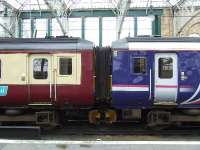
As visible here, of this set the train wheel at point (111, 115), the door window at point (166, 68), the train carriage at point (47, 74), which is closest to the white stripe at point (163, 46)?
the door window at point (166, 68)

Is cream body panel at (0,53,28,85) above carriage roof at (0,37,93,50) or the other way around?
the other way around

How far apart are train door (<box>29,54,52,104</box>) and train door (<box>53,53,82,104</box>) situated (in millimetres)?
225

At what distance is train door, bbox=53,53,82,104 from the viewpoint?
52.0 feet

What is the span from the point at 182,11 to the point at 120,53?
39785 millimetres

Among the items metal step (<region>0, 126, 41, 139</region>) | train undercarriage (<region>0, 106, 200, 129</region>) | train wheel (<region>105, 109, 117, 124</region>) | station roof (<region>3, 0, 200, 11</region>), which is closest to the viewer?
metal step (<region>0, 126, 41, 139</region>)

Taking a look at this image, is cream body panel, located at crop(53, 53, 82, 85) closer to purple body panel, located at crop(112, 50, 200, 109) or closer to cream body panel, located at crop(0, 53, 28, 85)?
cream body panel, located at crop(0, 53, 28, 85)

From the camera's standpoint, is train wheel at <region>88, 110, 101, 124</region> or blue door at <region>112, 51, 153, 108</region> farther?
train wheel at <region>88, 110, 101, 124</region>

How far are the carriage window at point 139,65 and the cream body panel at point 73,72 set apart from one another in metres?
1.72

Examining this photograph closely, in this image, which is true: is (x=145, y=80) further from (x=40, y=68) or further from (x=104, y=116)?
(x=40, y=68)

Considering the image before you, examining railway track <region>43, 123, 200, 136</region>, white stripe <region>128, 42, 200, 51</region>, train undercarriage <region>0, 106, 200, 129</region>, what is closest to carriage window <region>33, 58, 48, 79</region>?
train undercarriage <region>0, 106, 200, 129</region>

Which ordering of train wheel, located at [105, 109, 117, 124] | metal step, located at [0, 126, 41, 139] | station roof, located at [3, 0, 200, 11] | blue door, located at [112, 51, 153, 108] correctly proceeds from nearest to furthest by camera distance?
metal step, located at [0, 126, 41, 139] → blue door, located at [112, 51, 153, 108] → train wheel, located at [105, 109, 117, 124] → station roof, located at [3, 0, 200, 11]

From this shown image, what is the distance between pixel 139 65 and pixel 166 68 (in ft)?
2.85

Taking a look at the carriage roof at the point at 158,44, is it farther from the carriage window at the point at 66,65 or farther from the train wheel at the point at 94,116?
the train wheel at the point at 94,116

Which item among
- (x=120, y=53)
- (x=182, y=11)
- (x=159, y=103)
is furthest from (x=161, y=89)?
(x=182, y=11)
